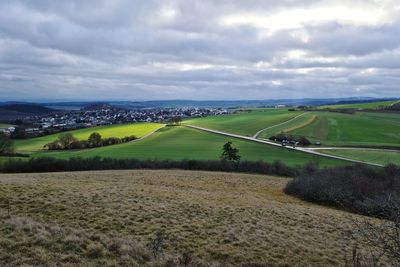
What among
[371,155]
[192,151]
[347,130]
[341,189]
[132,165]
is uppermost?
[347,130]

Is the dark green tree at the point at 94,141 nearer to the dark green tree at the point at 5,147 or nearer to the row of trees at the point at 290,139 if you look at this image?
the dark green tree at the point at 5,147

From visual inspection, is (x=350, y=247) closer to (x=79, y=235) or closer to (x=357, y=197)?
(x=79, y=235)

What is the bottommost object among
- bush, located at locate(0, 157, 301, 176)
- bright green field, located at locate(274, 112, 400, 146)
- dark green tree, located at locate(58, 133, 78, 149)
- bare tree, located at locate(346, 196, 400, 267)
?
bush, located at locate(0, 157, 301, 176)

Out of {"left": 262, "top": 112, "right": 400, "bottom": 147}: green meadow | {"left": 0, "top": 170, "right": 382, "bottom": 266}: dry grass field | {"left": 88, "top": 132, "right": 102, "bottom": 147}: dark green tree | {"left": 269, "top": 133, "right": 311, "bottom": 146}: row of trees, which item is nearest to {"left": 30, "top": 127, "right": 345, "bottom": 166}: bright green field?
{"left": 88, "top": 132, "right": 102, "bottom": 147}: dark green tree

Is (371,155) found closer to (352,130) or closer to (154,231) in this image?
(352,130)

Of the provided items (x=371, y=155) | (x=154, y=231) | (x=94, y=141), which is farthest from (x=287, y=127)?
(x=154, y=231)

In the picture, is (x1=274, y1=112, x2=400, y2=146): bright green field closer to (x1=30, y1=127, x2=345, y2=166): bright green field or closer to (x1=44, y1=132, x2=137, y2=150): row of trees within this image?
(x1=30, y1=127, x2=345, y2=166): bright green field
